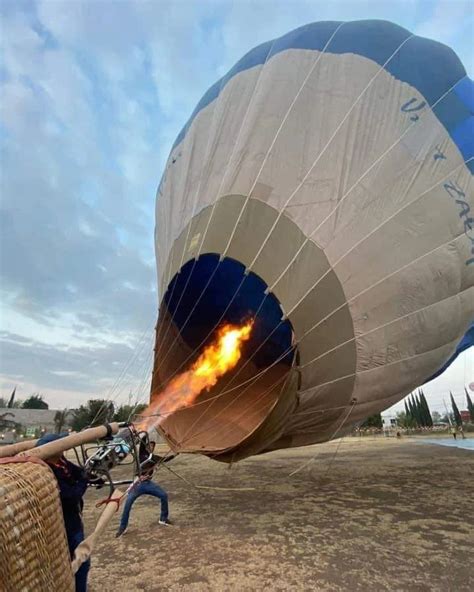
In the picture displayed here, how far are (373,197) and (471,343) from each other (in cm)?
468

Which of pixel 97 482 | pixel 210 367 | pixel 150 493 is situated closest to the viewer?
pixel 97 482

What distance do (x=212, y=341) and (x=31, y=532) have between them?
14.6 feet

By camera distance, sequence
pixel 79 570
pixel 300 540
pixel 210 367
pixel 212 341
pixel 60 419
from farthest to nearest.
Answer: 1. pixel 60 419
2. pixel 212 341
3. pixel 210 367
4. pixel 300 540
5. pixel 79 570

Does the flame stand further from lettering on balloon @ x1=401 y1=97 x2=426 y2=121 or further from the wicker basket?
the wicker basket

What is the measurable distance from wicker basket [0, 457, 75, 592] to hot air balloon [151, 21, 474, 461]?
9.61 feet

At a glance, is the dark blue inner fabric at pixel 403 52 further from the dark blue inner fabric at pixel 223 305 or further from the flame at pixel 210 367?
the flame at pixel 210 367

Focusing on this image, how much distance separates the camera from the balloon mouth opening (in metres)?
4.84

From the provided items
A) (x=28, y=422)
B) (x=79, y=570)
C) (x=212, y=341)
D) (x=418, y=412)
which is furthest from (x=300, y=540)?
(x=28, y=422)

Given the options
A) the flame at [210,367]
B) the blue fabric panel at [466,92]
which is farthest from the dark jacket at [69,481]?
the blue fabric panel at [466,92]

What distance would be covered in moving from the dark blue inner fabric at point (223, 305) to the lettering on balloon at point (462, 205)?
95.4 inches

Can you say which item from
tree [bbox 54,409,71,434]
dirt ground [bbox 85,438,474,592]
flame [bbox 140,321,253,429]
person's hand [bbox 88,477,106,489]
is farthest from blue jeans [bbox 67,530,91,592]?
tree [bbox 54,409,71,434]

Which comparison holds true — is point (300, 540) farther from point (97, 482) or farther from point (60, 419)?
point (60, 419)

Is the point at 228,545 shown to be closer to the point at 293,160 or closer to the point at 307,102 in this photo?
the point at 293,160

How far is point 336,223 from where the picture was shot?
167 inches
